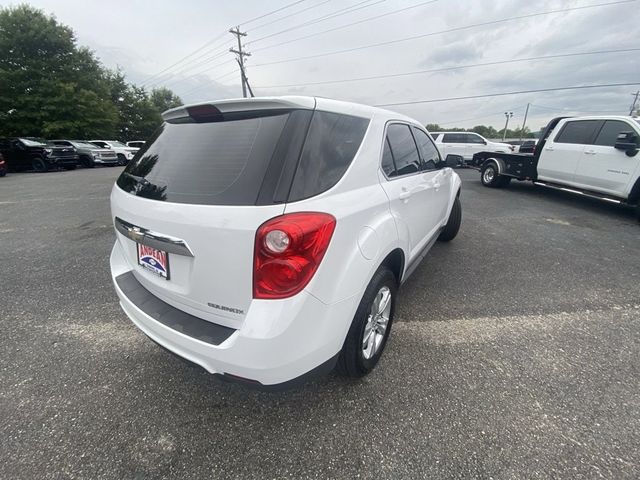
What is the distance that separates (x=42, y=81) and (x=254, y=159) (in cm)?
3129

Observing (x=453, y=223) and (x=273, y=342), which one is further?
(x=453, y=223)

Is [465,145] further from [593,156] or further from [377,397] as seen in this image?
[377,397]

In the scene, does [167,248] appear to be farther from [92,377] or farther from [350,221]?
[92,377]

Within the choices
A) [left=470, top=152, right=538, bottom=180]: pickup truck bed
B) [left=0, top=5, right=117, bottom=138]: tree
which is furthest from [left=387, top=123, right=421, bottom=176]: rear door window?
[left=0, top=5, right=117, bottom=138]: tree

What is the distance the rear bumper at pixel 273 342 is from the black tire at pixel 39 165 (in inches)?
753

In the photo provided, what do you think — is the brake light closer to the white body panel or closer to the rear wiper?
the rear wiper

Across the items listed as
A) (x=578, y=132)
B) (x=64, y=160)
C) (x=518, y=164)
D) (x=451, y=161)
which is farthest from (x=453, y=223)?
(x=64, y=160)

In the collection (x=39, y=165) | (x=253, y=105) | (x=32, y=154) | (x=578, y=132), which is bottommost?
(x=39, y=165)

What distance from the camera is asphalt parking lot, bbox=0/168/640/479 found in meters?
1.54

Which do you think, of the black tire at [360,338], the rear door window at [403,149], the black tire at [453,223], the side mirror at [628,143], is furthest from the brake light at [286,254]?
the side mirror at [628,143]

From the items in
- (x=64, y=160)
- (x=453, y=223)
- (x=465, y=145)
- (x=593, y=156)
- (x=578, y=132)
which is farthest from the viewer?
(x=64, y=160)

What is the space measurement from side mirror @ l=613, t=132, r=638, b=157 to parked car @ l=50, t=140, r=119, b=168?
22.4 m

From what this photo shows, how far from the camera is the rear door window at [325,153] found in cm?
145

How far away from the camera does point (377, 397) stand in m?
1.92
